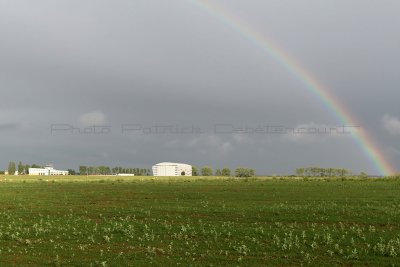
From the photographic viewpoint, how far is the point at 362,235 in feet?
85.8

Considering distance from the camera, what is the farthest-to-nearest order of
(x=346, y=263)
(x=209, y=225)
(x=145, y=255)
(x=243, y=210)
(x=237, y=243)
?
1. (x=243, y=210)
2. (x=209, y=225)
3. (x=237, y=243)
4. (x=145, y=255)
5. (x=346, y=263)

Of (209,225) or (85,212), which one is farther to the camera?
(85,212)

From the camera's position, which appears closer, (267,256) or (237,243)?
(267,256)

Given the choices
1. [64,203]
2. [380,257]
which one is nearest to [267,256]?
[380,257]

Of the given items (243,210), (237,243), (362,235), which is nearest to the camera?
(237,243)

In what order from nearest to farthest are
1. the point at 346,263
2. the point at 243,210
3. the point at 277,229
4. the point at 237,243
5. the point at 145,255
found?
the point at 346,263, the point at 145,255, the point at 237,243, the point at 277,229, the point at 243,210

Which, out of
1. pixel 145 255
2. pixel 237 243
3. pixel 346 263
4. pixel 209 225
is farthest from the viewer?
pixel 209 225

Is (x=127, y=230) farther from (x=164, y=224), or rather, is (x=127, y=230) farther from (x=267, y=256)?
(x=267, y=256)

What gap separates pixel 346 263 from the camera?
65.5 feet

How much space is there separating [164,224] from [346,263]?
14054 mm

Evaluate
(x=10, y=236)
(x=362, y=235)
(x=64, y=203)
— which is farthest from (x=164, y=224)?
(x=64, y=203)

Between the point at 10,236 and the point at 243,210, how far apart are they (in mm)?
19480

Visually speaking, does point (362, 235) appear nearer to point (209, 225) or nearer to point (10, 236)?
point (209, 225)

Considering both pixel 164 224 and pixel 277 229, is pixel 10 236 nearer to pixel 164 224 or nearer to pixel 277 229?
pixel 164 224
